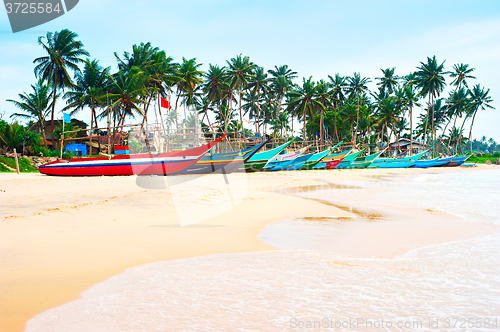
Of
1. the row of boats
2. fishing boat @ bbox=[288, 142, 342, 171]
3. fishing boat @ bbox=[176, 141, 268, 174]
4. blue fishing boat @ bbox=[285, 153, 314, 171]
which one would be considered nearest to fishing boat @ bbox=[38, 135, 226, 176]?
the row of boats

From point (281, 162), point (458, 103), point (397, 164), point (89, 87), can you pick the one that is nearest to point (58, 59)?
point (89, 87)

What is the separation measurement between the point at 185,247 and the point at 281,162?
23.9 metres

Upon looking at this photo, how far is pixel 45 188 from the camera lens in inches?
401

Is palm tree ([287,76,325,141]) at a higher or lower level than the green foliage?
higher

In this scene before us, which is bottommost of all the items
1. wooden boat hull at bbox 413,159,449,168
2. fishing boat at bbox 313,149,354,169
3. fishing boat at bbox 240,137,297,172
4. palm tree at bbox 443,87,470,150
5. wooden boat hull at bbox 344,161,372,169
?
wooden boat hull at bbox 413,159,449,168

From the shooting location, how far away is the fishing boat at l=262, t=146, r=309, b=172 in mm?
27178

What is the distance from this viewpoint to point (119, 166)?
1702cm

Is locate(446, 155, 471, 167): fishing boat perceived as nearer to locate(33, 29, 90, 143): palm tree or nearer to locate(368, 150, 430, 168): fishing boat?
locate(368, 150, 430, 168): fishing boat

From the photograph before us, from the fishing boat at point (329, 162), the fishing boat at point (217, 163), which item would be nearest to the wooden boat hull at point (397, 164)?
the fishing boat at point (329, 162)

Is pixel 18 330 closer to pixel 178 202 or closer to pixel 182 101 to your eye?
pixel 178 202

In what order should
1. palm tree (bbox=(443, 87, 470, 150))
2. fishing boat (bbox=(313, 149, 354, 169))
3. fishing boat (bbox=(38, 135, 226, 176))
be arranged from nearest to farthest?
fishing boat (bbox=(38, 135, 226, 176)), fishing boat (bbox=(313, 149, 354, 169)), palm tree (bbox=(443, 87, 470, 150))

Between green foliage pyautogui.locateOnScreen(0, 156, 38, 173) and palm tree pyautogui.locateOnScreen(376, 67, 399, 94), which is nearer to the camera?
green foliage pyautogui.locateOnScreen(0, 156, 38, 173)

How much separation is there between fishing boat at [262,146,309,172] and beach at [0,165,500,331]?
60.7 ft

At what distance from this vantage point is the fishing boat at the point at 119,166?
1688 cm
